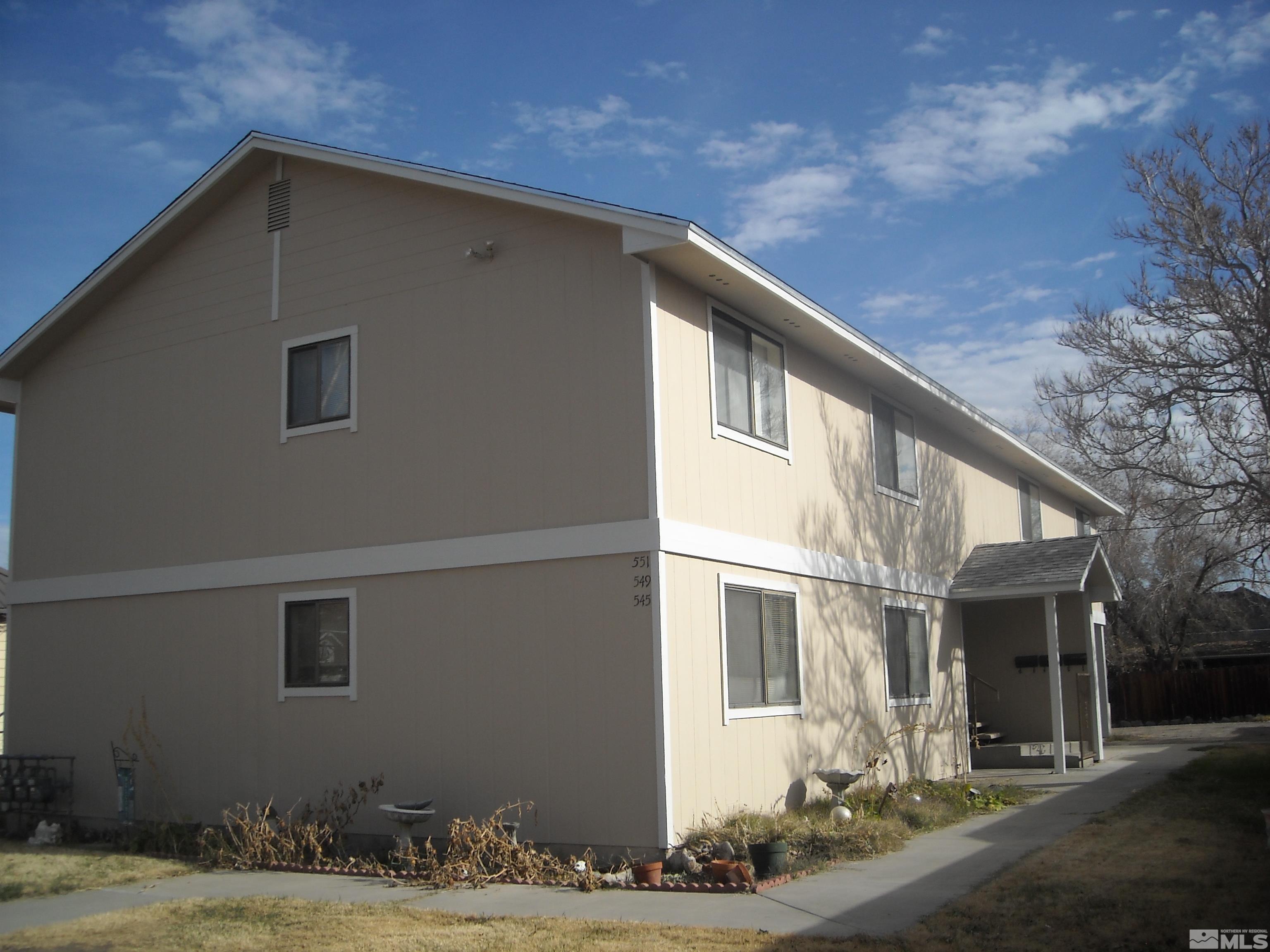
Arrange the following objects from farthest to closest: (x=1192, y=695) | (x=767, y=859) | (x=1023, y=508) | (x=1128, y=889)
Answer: (x=1192, y=695) < (x=1023, y=508) < (x=767, y=859) < (x=1128, y=889)

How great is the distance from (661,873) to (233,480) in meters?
6.90

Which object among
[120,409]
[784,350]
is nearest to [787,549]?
[784,350]

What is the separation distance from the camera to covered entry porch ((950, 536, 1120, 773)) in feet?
58.9

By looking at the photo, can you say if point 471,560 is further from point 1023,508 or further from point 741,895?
point 1023,508

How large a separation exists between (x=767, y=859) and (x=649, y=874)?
1004 mm

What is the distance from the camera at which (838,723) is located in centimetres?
1391

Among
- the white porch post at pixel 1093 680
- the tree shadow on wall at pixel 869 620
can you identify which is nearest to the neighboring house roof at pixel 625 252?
the tree shadow on wall at pixel 869 620

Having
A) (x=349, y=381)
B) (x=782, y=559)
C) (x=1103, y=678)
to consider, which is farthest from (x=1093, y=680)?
(x=349, y=381)

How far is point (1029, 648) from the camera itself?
20.2m

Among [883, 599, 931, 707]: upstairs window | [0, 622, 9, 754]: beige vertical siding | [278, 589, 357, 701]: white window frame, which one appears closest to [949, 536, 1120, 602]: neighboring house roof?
[883, 599, 931, 707]: upstairs window

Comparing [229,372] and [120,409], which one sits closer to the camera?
[229,372]

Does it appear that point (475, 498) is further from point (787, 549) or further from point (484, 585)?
point (787, 549)

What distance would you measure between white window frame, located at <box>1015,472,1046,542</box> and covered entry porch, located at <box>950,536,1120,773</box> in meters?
1.94

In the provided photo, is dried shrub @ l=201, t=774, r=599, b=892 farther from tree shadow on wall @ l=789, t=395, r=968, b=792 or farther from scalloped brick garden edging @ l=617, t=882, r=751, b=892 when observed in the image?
tree shadow on wall @ l=789, t=395, r=968, b=792
